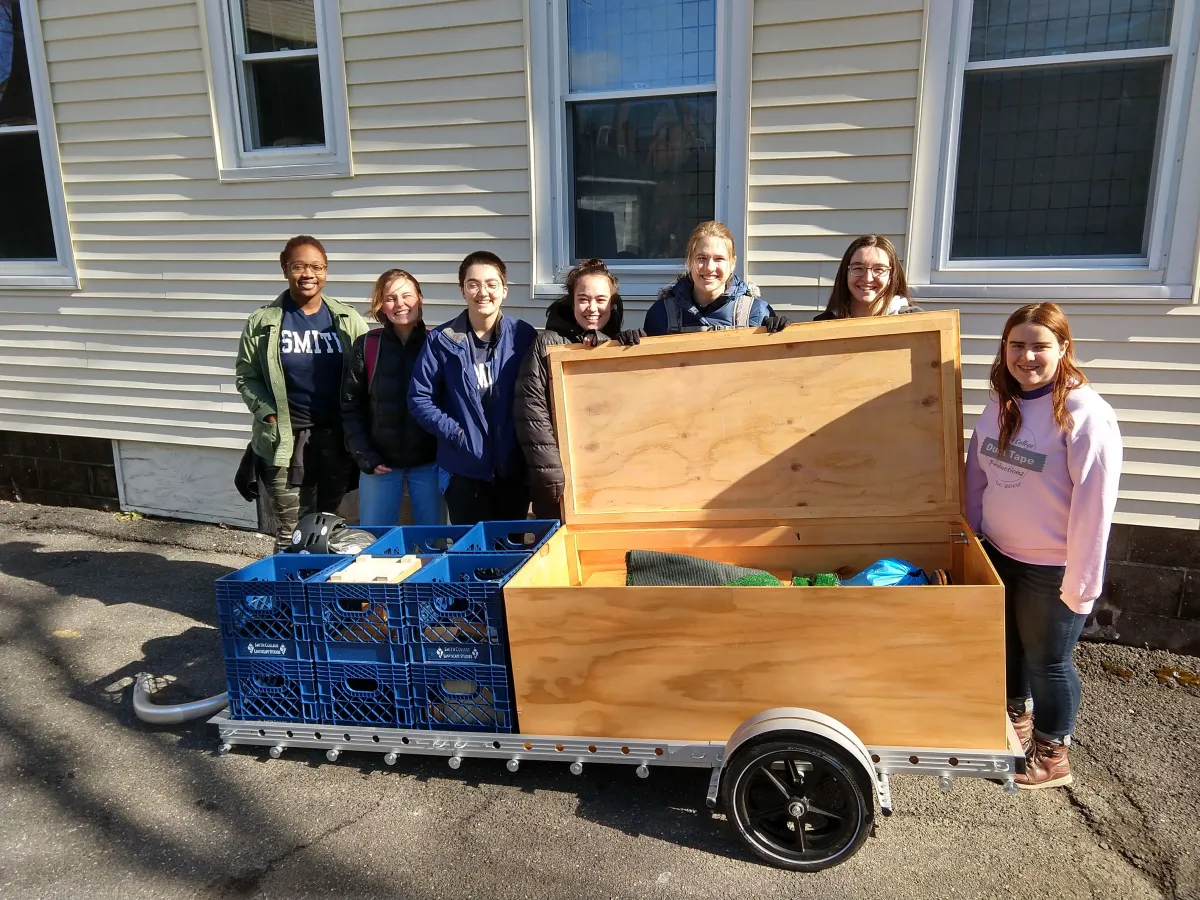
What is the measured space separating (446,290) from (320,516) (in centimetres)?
222

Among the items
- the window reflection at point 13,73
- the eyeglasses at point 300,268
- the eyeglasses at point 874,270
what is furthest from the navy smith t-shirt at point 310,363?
the window reflection at point 13,73

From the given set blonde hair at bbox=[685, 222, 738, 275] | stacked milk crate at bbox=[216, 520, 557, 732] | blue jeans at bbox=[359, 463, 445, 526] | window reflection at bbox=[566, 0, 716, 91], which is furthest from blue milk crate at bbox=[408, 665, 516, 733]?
window reflection at bbox=[566, 0, 716, 91]

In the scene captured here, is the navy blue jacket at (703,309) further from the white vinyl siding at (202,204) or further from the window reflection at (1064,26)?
the window reflection at (1064,26)

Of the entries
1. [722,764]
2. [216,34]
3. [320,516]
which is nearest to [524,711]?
[722,764]

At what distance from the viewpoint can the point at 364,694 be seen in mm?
3082

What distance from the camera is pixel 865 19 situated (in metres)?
4.22

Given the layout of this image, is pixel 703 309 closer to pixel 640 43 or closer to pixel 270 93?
pixel 640 43

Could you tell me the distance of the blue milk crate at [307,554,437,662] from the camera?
2.93 meters

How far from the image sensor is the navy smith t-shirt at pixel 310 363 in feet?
14.2

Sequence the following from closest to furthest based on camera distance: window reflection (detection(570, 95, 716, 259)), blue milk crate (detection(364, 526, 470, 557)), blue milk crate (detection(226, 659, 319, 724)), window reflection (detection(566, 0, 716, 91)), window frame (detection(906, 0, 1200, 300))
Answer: blue milk crate (detection(226, 659, 319, 724)) < blue milk crate (detection(364, 526, 470, 557)) < window frame (detection(906, 0, 1200, 300)) < window reflection (detection(566, 0, 716, 91)) < window reflection (detection(570, 95, 716, 259))

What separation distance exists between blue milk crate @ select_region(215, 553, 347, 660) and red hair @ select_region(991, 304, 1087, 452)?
106 inches

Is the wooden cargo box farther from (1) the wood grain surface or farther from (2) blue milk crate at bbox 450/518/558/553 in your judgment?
(2) blue milk crate at bbox 450/518/558/553

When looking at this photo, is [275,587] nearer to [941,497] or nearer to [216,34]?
[941,497]

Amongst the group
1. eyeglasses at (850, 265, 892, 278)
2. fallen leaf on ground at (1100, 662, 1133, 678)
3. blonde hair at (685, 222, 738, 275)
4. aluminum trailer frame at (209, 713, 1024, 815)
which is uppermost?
blonde hair at (685, 222, 738, 275)
